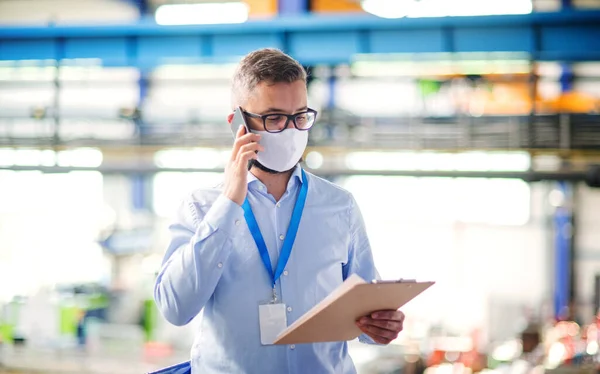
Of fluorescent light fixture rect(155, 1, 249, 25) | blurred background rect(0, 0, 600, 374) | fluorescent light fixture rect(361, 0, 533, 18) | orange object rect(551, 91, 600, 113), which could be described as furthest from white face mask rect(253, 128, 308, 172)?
fluorescent light fixture rect(155, 1, 249, 25)

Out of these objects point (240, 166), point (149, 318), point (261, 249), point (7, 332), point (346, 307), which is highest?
point (240, 166)

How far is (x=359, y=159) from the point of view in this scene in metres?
11.0

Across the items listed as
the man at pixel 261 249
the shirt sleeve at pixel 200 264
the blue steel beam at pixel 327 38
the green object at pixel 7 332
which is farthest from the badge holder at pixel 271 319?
the green object at pixel 7 332

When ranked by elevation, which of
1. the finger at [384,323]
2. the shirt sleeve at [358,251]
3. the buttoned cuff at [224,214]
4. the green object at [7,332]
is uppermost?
the buttoned cuff at [224,214]

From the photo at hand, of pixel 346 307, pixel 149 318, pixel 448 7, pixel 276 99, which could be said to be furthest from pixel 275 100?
Result: pixel 448 7

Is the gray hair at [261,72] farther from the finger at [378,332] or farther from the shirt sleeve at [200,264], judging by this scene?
the finger at [378,332]

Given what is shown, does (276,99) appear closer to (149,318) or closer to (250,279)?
(250,279)

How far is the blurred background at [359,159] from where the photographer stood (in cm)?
658

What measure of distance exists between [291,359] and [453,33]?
507 cm

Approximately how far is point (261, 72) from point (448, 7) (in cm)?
1299

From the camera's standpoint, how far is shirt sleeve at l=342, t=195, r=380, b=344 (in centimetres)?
193

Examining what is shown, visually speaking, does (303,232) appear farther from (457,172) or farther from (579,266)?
(579,266)

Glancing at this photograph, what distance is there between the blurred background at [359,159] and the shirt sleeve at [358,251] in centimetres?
66

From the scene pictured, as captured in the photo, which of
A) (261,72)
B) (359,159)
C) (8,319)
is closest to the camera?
(261,72)
